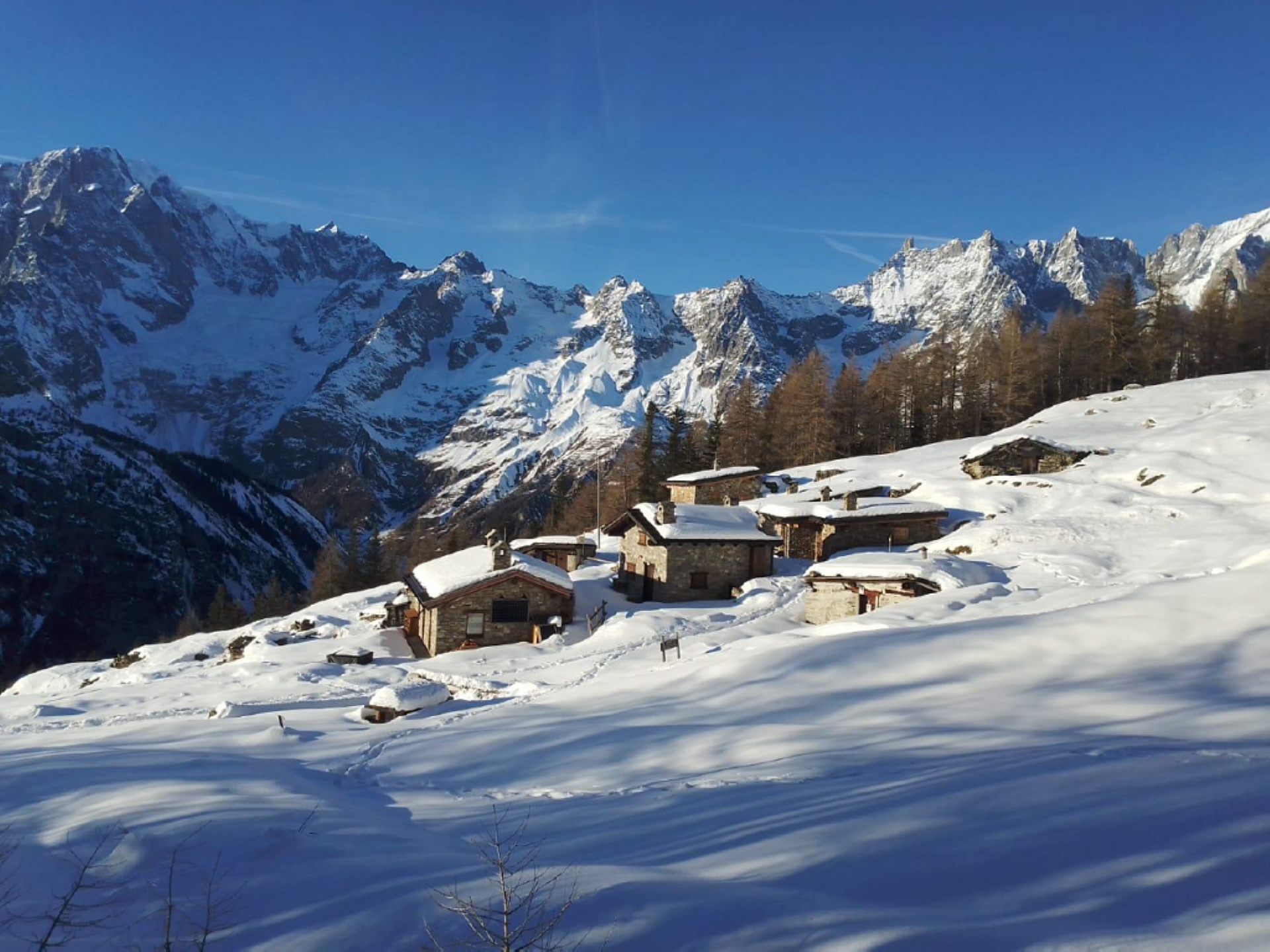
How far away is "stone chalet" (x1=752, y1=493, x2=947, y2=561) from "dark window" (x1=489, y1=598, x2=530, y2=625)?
1517 centimetres

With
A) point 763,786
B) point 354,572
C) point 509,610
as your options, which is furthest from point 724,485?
point 763,786

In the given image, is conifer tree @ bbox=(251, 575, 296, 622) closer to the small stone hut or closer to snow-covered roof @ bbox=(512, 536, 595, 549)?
snow-covered roof @ bbox=(512, 536, 595, 549)

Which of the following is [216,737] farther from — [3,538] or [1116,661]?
[3,538]

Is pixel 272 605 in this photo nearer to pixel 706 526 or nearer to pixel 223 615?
pixel 223 615

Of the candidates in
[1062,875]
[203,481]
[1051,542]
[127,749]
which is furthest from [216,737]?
[203,481]

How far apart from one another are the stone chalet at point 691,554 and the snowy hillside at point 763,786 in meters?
11.2

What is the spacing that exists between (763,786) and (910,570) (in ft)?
75.1

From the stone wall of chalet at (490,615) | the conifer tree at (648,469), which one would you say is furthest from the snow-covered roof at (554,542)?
the conifer tree at (648,469)

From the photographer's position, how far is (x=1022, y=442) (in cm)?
4669

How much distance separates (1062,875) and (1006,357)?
243ft

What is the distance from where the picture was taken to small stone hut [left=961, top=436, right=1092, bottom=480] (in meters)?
45.8

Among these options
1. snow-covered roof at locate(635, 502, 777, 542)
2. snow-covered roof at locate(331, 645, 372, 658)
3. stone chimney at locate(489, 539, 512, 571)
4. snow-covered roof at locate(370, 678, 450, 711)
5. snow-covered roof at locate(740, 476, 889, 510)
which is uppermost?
snow-covered roof at locate(740, 476, 889, 510)

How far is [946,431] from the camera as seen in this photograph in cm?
7056

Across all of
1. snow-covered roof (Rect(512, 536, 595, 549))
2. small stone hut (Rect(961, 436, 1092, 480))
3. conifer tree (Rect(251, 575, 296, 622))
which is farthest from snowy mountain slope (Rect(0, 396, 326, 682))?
small stone hut (Rect(961, 436, 1092, 480))
